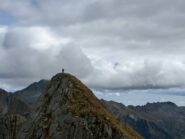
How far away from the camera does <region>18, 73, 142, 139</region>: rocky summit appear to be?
12862 cm

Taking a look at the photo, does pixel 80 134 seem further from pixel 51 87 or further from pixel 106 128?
pixel 51 87

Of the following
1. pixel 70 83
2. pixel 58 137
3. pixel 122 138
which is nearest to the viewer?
pixel 122 138

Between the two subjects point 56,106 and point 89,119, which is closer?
point 89,119

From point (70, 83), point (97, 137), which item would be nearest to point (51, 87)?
point (70, 83)

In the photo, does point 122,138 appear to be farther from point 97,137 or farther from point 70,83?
point 70,83

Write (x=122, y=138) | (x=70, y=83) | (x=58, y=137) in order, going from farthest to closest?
1. (x=70, y=83)
2. (x=58, y=137)
3. (x=122, y=138)

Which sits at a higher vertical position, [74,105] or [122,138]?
[74,105]

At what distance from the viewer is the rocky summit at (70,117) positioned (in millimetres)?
128625

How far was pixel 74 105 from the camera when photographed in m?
134

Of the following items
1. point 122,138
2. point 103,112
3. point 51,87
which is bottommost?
point 122,138

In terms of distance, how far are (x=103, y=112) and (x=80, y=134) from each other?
1013cm

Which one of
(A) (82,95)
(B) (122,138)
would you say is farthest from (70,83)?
(B) (122,138)

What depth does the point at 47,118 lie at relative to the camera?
458 ft

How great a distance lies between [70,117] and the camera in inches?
5207
